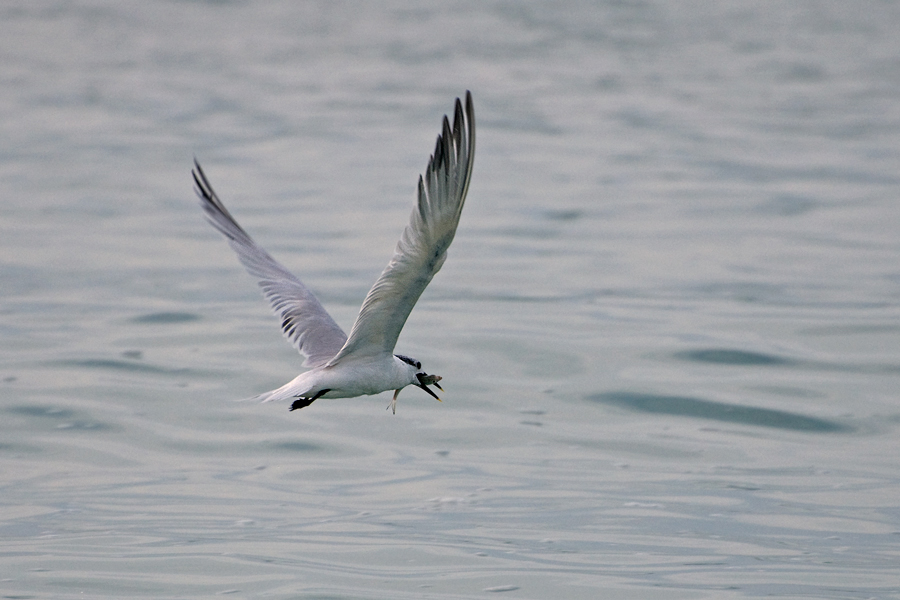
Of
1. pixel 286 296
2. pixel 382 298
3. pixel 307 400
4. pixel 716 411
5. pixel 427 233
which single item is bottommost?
pixel 716 411

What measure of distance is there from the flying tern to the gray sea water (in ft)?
4.47

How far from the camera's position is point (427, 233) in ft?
19.8

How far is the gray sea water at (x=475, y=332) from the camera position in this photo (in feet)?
27.3

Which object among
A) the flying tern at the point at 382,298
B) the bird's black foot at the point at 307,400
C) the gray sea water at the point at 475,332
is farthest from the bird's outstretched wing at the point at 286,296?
the gray sea water at the point at 475,332

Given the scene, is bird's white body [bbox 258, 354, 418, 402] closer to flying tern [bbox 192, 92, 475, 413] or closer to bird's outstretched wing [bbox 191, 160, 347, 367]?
flying tern [bbox 192, 92, 475, 413]

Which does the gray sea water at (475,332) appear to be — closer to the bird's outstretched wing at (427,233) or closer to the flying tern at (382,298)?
the flying tern at (382,298)

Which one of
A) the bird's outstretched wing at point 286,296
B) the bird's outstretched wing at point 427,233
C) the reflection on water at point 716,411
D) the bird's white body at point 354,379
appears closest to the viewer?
the bird's outstretched wing at point 427,233

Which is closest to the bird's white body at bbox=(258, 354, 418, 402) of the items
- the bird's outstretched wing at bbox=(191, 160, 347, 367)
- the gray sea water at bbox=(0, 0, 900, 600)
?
the bird's outstretched wing at bbox=(191, 160, 347, 367)

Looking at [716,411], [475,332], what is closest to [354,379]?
[716,411]

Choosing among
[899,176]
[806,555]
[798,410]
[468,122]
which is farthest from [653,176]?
[468,122]

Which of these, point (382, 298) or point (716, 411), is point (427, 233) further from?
point (716, 411)

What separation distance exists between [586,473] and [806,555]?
6.08 ft

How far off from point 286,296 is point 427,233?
2.66 m

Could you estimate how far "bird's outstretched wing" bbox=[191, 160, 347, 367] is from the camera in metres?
7.83
